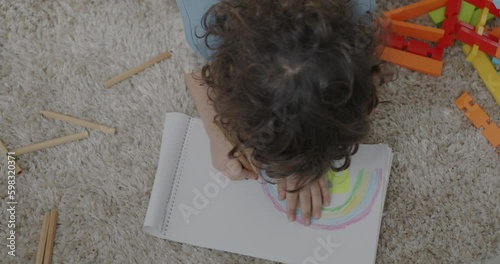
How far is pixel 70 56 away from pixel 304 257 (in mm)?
473

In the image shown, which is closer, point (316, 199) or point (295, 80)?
point (295, 80)

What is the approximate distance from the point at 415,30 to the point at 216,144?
0.34m

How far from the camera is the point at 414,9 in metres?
0.77

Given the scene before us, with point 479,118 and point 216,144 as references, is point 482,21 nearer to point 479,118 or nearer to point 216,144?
point 479,118

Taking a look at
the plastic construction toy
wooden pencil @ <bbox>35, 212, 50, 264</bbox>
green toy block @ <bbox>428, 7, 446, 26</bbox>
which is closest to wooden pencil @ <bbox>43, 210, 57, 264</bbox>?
wooden pencil @ <bbox>35, 212, 50, 264</bbox>

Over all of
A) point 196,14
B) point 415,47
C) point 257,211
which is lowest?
point 257,211

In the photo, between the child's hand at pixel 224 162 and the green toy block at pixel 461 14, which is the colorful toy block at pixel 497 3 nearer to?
the green toy block at pixel 461 14

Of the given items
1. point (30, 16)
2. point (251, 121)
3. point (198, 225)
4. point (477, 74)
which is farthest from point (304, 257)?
point (30, 16)

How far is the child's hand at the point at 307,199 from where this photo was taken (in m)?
0.71

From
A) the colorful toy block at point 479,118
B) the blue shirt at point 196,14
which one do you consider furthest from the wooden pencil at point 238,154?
the colorful toy block at point 479,118

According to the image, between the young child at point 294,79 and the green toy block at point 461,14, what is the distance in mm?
221

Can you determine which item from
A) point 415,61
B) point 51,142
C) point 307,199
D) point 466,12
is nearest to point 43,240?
point 51,142

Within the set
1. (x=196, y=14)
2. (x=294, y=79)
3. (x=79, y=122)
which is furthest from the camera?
(x=79, y=122)

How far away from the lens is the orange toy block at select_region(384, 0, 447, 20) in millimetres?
766
